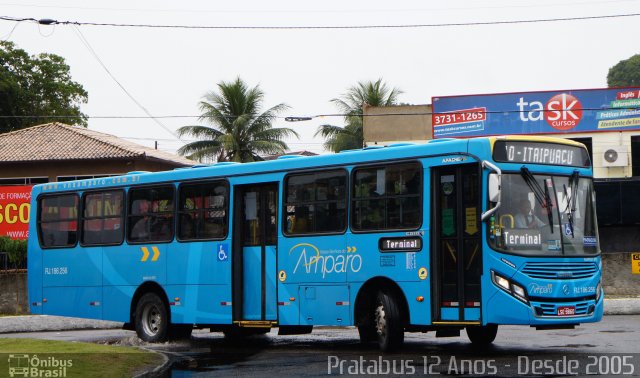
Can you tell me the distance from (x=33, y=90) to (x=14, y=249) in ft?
117

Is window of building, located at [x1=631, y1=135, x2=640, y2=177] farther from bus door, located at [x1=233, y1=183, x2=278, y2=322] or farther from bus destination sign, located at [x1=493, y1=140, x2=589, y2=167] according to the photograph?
bus destination sign, located at [x1=493, y1=140, x2=589, y2=167]

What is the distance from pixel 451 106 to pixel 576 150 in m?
30.8

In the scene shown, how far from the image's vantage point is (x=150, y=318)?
64.1 feet

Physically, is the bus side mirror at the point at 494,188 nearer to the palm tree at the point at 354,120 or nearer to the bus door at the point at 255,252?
the bus door at the point at 255,252

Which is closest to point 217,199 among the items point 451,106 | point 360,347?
point 360,347

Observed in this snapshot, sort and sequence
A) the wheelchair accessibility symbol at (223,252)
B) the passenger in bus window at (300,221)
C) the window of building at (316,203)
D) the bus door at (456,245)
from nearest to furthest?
the bus door at (456,245), the window of building at (316,203), the passenger in bus window at (300,221), the wheelchair accessibility symbol at (223,252)

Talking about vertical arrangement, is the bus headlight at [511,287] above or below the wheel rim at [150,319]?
above

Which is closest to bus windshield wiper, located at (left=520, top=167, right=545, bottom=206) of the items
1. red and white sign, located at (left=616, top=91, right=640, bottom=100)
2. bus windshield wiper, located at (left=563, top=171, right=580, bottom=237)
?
bus windshield wiper, located at (left=563, top=171, right=580, bottom=237)

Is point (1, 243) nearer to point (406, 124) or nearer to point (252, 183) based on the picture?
point (252, 183)

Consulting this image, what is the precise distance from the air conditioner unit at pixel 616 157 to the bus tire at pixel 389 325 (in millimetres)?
31451

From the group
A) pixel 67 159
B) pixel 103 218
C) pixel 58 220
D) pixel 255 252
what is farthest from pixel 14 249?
pixel 67 159

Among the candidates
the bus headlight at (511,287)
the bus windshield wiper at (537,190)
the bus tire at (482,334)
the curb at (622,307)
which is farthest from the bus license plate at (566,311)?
the curb at (622,307)

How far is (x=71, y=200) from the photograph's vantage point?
21.0 m

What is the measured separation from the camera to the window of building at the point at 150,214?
19172 millimetres
